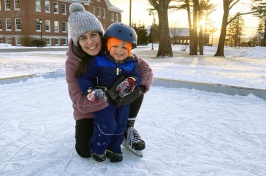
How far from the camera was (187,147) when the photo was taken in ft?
8.82

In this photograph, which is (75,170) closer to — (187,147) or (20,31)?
(187,147)

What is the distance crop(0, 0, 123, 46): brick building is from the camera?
110ft

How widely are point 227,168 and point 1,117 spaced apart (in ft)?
9.77

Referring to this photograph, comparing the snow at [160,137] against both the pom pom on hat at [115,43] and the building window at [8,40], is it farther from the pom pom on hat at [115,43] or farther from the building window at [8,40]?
the building window at [8,40]

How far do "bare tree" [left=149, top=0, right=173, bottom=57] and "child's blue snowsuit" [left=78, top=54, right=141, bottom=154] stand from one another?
577 inches

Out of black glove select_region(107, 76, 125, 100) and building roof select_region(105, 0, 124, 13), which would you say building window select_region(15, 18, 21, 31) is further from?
black glove select_region(107, 76, 125, 100)

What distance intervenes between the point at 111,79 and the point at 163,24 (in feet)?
48.7

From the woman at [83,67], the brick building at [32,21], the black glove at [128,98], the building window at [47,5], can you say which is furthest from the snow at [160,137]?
the building window at [47,5]

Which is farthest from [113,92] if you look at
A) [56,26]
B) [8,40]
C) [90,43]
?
[56,26]

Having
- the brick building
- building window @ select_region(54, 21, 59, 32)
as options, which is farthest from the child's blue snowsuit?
building window @ select_region(54, 21, 59, 32)

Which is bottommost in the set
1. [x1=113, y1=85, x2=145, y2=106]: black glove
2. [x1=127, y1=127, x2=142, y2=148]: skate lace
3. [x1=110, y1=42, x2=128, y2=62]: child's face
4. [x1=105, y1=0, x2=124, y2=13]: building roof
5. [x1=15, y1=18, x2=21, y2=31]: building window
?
[x1=127, y1=127, x2=142, y2=148]: skate lace

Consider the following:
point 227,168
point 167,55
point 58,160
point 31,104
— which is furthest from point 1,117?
point 167,55

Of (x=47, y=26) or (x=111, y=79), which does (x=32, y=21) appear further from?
(x=111, y=79)

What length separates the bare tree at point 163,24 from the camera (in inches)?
640
